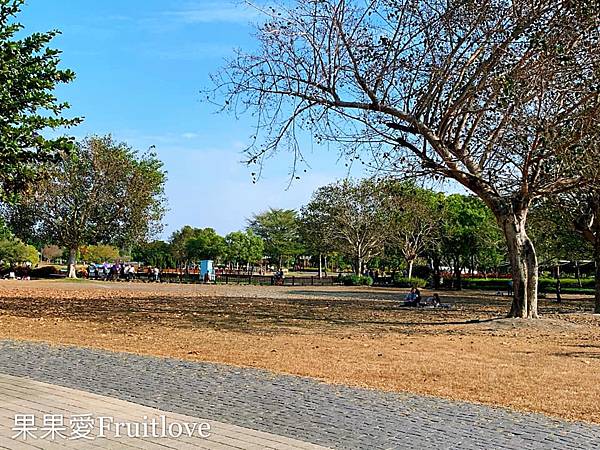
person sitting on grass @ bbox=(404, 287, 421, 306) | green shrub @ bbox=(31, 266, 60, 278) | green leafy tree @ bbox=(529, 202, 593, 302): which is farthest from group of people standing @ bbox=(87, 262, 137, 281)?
person sitting on grass @ bbox=(404, 287, 421, 306)

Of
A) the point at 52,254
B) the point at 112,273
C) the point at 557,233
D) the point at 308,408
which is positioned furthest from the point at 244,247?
the point at 308,408

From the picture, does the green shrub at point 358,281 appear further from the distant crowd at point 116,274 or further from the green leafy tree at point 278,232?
the green leafy tree at point 278,232

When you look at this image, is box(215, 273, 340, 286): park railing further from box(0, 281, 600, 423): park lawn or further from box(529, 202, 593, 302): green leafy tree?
box(0, 281, 600, 423): park lawn

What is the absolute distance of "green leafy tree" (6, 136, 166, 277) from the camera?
48.4 meters

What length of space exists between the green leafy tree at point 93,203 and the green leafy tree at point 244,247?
33.3m

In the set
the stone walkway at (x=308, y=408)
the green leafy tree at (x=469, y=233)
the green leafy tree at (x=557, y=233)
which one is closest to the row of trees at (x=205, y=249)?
the green leafy tree at (x=469, y=233)

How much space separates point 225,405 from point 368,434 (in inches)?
68.0

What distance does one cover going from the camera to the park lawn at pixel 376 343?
9.01 meters

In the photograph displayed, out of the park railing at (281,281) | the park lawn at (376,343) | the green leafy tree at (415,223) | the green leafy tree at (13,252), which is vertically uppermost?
the green leafy tree at (415,223)

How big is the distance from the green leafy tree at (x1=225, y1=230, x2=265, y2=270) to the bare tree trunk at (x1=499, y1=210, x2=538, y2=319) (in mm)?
64632

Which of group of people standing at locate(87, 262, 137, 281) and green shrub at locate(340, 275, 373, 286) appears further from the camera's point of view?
group of people standing at locate(87, 262, 137, 281)

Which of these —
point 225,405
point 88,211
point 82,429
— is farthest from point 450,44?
point 88,211

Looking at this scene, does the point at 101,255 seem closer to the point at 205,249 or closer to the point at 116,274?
the point at 205,249

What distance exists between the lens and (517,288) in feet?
63.7
